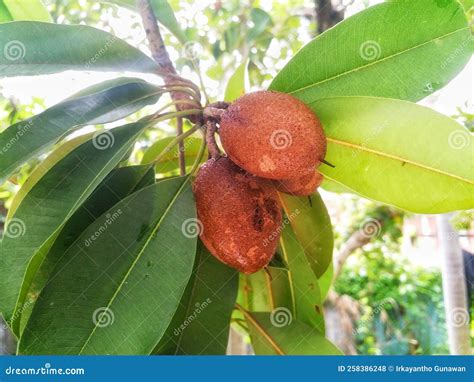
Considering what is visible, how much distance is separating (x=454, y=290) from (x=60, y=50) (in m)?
1.05

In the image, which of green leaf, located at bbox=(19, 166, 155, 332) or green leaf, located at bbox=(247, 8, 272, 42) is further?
green leaf, located at bbox=(247, 8, 272, 42)

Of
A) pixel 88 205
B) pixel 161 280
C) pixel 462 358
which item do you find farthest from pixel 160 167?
pixel 462 358

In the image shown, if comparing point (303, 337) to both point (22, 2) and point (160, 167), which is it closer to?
point (160, 167)

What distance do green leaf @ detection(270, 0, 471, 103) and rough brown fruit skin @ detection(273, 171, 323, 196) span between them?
114 millimetres

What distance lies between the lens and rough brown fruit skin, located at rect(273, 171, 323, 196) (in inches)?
30.0

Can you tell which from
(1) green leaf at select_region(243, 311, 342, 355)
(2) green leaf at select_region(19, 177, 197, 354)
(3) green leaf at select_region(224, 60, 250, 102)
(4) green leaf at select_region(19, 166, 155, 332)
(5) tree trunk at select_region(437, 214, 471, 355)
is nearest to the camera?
(2) green leaf at select_region(19, 177, 197, 354)

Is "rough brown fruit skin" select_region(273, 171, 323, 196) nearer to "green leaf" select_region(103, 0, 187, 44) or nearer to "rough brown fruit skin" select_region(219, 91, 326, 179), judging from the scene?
"rough brown fruit skin" select_region(219, 91, 326, 179)

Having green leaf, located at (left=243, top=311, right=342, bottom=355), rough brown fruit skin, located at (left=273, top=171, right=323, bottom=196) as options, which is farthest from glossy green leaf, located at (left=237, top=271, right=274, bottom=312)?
rough brown fruit skin, located at (left=273, top=171, right=323, bottom=196)

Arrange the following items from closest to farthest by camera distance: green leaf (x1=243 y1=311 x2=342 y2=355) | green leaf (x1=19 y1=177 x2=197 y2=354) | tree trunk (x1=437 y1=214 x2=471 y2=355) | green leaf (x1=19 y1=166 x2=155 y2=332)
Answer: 1. green leaf (x1=19 y1=177 x2=197 y2=354)
2. green leaf (x1=19 y1=166 x2=155 y2=332)
3. green leaf (x1=243 y1=311 x2=342 y2=355)
4. tree trunk (x1=437 y1=214 x2=471 y2=355)

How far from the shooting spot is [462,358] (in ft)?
3.10

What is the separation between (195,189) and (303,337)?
13.0 inches

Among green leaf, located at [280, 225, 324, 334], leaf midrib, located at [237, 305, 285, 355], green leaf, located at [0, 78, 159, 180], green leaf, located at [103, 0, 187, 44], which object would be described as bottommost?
leaf midrib, located at [237, 305, 285, 355]

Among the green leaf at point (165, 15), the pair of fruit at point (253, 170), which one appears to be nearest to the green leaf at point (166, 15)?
the green leaf at point (165, 15)

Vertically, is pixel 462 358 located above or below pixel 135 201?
below
